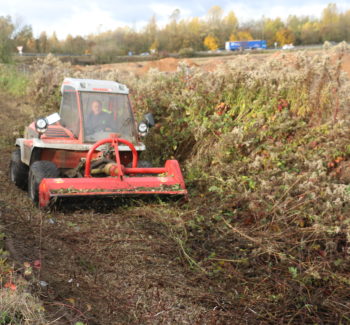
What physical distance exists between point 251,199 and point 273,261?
4.78 ft

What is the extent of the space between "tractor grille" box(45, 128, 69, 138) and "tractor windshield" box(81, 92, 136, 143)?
38cm

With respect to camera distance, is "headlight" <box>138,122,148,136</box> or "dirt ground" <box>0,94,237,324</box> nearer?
"dirt ground" <box>0,94,237,324</box>

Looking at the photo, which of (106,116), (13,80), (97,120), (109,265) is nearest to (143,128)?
(106,116)

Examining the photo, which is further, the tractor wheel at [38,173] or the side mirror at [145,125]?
the side mirror at [145,125]

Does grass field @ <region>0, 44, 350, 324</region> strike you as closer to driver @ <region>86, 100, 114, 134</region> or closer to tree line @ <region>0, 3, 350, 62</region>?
driver @ <region>86, 100, 114, 134</region>

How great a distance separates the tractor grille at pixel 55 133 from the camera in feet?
25.1

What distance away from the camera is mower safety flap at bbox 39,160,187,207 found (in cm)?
643

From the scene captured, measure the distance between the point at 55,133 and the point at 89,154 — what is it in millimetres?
1172

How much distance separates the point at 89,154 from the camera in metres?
6.82

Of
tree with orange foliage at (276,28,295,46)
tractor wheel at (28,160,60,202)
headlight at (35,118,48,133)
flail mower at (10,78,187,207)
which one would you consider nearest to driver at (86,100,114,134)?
flail mower at (10,78,187,207)

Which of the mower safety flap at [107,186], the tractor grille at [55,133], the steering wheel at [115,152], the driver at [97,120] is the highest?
the driver at [97,120]

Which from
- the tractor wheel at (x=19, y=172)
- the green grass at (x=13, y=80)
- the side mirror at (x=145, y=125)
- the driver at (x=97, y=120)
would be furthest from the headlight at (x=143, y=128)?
the green grass at (x=13, y=80)

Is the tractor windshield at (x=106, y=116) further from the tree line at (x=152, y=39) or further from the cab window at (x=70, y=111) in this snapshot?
the tree line at (x=152, y=39)

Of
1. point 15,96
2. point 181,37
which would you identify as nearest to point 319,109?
point 15,96
